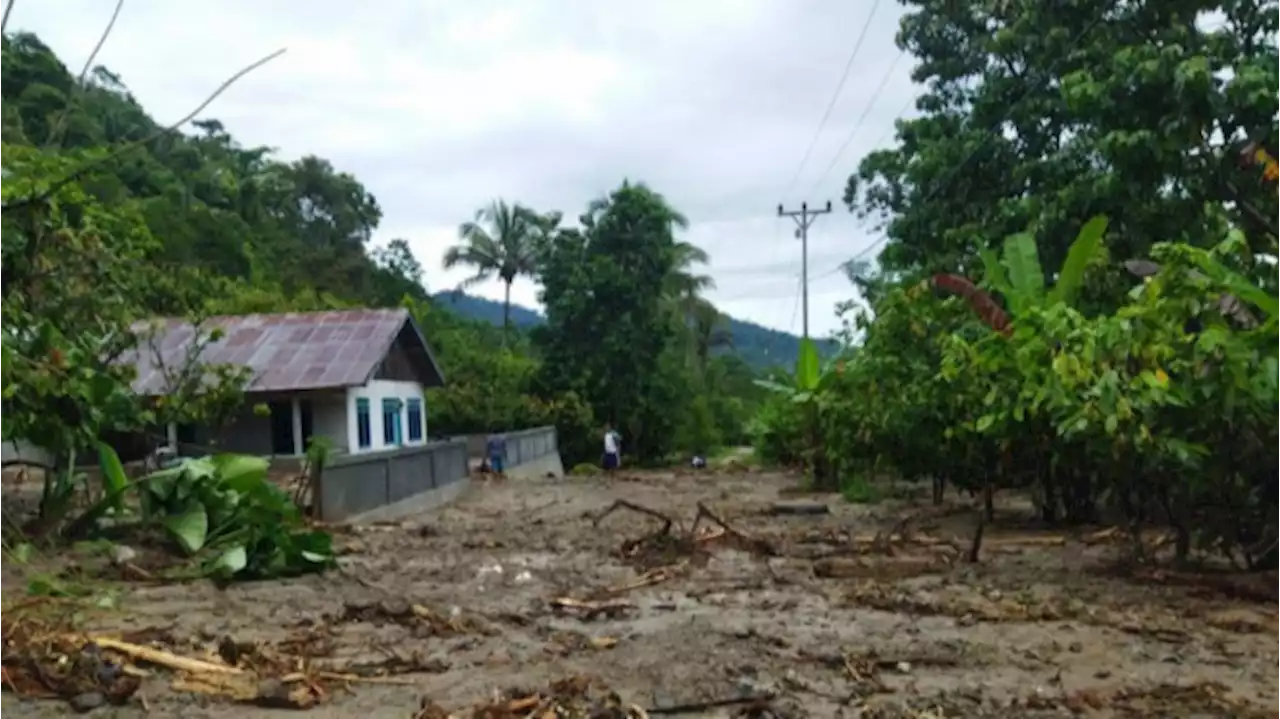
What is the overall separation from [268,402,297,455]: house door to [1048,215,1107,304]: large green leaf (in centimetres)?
1970

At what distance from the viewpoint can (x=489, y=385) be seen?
39.8 metres

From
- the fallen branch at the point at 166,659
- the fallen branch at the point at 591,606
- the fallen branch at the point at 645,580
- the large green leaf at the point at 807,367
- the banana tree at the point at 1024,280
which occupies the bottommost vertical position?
the fallen branch at the point at 645,580

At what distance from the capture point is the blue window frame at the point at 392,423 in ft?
99.5

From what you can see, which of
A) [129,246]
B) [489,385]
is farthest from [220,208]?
[129,246]

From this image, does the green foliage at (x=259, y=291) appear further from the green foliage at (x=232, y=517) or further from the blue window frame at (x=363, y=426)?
the blue window frame at (x=363, y=426)

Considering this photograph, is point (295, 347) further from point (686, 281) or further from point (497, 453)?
point (686, 281)

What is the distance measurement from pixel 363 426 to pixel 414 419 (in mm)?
4746

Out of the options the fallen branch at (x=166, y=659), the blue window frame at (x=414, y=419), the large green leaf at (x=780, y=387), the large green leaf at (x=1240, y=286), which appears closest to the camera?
the fallen branch at (x=166, y=659)

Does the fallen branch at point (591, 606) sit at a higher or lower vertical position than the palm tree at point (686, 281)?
lower

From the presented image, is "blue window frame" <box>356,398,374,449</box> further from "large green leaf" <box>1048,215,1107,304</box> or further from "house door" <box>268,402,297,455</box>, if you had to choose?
"large green leaf" <box>1048,215,1107,304</box>

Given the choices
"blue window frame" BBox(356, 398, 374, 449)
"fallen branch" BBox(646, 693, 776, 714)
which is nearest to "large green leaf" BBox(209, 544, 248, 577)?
"fallen branch" BBox(646, 693, 776, 714)

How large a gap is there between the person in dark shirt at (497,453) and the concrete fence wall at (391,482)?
4727 mm

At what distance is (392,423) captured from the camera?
3102 cm

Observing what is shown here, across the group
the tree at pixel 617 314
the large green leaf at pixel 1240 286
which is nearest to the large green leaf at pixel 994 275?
the large green leaf at pixel 1240 286
